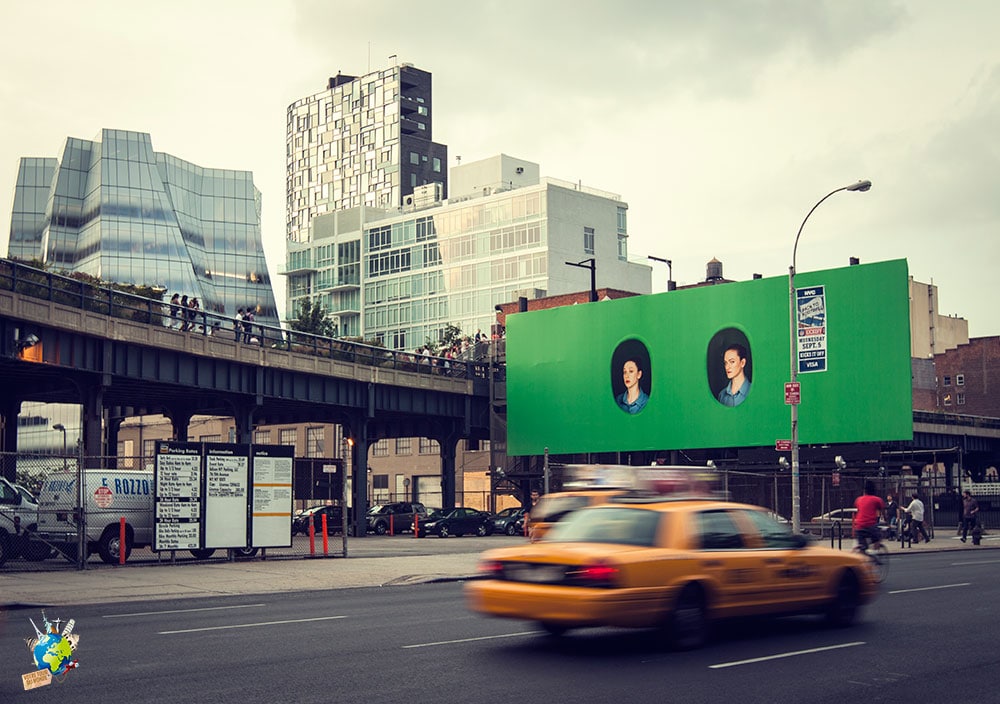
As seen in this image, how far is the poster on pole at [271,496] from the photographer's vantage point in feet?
95.7

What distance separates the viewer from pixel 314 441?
101062 millimetres

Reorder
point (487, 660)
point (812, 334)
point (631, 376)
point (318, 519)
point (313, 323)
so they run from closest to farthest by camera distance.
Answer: point (487, 660) → point (812, 334) → point (318, 519) → point (631, 376) → point (313, 323)

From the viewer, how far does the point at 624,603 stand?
36.7ft

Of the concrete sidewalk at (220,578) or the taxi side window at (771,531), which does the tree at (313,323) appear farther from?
the taxi side window at (771,531)

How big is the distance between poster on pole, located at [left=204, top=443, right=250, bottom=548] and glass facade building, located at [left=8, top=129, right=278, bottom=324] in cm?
9286

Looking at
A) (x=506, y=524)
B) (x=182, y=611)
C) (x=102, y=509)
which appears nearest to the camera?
(x=182, y=611)

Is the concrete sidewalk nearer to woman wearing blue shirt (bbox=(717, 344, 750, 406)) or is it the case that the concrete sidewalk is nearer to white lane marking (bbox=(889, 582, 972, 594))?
white lane marking (bbox=(889, 582, 972, 594))

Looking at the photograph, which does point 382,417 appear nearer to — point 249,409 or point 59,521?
point 249,409

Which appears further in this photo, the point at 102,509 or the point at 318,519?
the point at 318,519

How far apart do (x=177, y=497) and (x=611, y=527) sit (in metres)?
17.8

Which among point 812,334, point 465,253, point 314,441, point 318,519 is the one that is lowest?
point 318,519

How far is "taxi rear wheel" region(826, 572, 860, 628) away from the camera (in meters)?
13.6

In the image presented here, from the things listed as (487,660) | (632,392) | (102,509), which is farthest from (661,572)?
(632,392)

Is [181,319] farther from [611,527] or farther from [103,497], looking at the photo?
[611,527]
